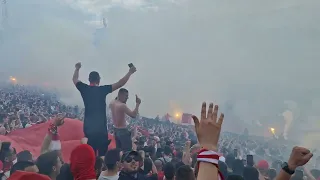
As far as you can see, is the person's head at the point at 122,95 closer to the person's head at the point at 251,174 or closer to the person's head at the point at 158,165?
the person's head at the point at 158,165

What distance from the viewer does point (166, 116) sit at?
14305 millimetres

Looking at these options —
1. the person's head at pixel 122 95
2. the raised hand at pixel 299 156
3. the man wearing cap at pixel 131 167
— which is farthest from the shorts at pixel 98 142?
the raised hand at pixel 299 156

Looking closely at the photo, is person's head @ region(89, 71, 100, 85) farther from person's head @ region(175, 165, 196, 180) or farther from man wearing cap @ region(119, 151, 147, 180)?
person's head @ region(175, 165, 196, 180)

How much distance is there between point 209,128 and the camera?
51.0 inches

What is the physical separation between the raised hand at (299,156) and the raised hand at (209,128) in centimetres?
43

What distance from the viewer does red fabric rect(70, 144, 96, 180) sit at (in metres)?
1.95

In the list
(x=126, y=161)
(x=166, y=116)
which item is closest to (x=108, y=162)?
(x=126, y=161)

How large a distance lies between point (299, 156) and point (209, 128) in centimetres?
49

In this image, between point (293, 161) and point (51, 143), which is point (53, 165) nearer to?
point (51, 143)

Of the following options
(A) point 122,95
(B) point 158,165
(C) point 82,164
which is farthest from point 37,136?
(C) point 82,164

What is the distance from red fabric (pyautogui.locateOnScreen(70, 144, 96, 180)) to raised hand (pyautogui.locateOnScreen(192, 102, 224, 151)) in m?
0.87

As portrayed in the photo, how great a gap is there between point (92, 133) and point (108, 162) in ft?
4.88

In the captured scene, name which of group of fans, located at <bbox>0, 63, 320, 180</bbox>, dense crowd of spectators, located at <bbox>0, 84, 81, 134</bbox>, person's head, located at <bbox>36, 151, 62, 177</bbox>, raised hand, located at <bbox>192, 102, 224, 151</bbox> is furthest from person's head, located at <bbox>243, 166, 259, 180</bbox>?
dense crowd of spectators, located at <bbox>0, 84, 81, 134</bbox>

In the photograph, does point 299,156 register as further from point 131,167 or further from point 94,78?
point 94,78
